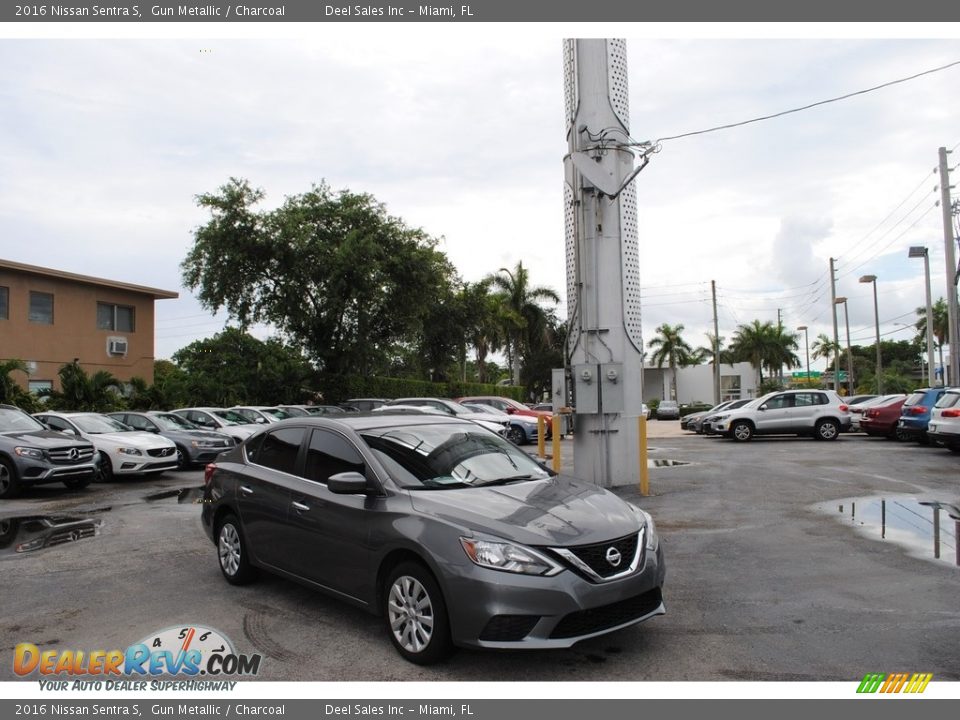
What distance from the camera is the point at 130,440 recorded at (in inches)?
596

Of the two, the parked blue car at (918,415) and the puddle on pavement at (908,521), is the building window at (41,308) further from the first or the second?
the parked blue car at (918,415)

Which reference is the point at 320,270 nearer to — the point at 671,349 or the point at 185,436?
the point at 185,436

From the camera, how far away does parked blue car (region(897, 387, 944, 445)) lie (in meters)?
18.2

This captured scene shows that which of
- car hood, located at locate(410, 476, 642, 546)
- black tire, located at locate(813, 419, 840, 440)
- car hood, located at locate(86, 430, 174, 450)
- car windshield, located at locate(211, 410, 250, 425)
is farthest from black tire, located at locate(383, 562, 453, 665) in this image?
black tire, located at locate(813, 419, 840, 440)

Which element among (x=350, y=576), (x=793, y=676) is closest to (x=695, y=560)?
(x=793, y=676)

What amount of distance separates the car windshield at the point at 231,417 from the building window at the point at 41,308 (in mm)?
12337

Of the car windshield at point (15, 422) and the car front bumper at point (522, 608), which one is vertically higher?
the car windshield at point (15, 422)

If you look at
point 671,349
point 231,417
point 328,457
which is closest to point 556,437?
point 328,457

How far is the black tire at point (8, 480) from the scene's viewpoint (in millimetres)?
12164

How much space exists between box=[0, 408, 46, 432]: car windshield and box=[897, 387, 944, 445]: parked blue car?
19.8 metres

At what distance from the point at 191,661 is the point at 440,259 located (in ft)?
94.1

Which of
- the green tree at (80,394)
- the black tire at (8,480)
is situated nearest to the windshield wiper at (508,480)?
the black tire at (8,480)

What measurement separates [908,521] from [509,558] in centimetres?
678

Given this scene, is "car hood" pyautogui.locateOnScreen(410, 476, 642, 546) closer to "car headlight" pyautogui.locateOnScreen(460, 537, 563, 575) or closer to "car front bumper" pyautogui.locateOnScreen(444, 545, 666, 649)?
"car headlight" pyautogui.locateOnScreen(460, 537, 563, 575)
